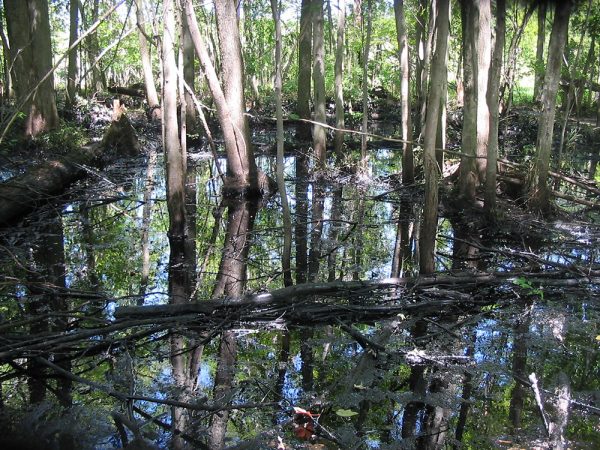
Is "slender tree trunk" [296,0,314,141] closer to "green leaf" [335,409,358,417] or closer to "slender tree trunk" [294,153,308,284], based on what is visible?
"slender tree trunk" [294,153,308,284]

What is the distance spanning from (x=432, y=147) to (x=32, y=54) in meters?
12.9

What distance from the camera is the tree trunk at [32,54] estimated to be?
14.6 metres

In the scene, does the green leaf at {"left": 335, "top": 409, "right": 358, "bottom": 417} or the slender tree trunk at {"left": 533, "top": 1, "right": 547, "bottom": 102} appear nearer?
the green leaf at {"left": 335, "top": 409, "right": 358, "bottom": 417}

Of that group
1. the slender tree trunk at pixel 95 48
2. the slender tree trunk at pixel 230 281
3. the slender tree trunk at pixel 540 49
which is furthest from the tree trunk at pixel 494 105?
the slender tree trunk at pixel 95 48

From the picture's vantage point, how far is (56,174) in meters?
10.9

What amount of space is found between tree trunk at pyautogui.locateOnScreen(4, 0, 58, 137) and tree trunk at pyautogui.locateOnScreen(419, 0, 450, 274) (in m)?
11.7

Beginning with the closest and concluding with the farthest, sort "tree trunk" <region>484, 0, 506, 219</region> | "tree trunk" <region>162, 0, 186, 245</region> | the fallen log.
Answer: the fallen log < "tree trunk" <region>162, 0, 186, 245</region> < "tree trunk" <region>484, 0, 506, 219</region>

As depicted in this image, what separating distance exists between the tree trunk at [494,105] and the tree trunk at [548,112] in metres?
0.74

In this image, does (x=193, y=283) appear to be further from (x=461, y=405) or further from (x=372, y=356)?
(x=461, y=405)

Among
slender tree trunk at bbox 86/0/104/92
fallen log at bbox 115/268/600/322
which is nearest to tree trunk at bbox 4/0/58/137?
slender tree trunk at bbox 86/0/104/92

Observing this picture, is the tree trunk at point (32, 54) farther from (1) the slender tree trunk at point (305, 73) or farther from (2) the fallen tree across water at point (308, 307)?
(2) the fallen tree across water at point (308, 307)

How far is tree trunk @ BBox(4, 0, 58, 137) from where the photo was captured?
14.6 meters

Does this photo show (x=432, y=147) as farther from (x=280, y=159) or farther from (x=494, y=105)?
(x=494, y=105)

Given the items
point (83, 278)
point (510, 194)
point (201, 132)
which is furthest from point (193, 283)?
point (201, 132)
